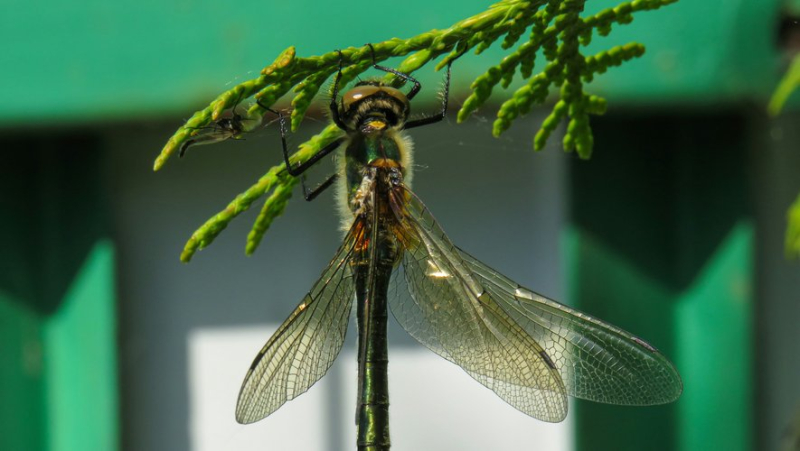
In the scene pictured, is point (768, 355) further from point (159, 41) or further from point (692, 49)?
point (159, 41)

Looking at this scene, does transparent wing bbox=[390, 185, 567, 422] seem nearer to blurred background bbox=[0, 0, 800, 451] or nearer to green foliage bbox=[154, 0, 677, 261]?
green foliage bbox=[154, 0, 677, 261]

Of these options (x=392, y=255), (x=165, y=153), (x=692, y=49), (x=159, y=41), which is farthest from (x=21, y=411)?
(x=692, y=49)

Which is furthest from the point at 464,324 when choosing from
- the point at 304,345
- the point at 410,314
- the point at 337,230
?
the point at 337,230

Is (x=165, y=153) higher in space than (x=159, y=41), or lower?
lower

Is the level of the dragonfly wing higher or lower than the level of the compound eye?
lower

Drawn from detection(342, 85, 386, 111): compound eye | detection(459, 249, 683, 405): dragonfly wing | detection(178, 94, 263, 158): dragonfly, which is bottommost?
detection(459, 249, 683, 405): dragonfly wing

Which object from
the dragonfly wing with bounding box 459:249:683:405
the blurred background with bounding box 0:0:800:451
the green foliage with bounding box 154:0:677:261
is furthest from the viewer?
the blurred background with bounding box 0:0:800:451

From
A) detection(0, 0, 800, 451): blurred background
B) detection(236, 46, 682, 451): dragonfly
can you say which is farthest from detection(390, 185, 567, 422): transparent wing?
detection(0, 0, 800, 451): blurred background

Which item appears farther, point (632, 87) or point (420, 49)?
point (632, 87)
